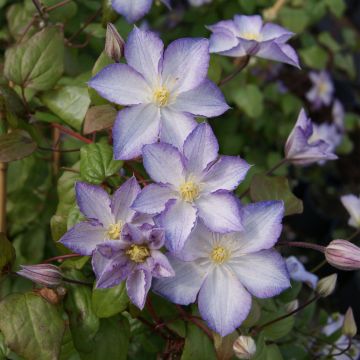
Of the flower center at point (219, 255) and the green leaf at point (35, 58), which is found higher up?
the green leaf at point (35, 58)

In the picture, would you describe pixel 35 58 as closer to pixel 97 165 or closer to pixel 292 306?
pixel 97 165

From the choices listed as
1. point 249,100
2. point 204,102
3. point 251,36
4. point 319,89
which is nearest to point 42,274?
point 204,102

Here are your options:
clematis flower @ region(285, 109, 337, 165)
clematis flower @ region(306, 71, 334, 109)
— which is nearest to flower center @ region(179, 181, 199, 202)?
clematis flower @ region(285, 109, 337, 165)

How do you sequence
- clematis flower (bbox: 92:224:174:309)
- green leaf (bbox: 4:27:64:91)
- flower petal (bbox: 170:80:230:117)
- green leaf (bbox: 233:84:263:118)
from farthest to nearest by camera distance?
green leaf (bbox: 233:84:263:118) < green leaf (bbox: 4:27:64:91) < flower petal (bbox: 170:80:230:117) < clematis flower (bbox: 92:224:174:309)

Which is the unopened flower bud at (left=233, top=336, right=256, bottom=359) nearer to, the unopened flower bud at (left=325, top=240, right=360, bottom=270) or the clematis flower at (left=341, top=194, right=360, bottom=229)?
the unopened flower bud at (left=325, top=240, right=360, bottom=270)

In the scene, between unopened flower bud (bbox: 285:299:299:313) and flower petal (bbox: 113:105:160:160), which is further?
unopened flower bud (bbox: 285:299:299:313)

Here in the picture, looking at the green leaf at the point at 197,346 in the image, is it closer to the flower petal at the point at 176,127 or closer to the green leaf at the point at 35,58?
the flower petal at the point at 176,127

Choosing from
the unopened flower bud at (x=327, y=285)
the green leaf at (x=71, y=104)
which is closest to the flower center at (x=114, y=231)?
the green leaf at (x=71, y=104)
